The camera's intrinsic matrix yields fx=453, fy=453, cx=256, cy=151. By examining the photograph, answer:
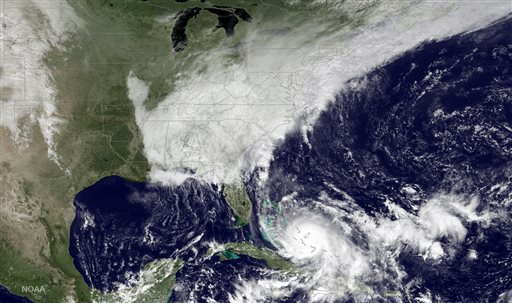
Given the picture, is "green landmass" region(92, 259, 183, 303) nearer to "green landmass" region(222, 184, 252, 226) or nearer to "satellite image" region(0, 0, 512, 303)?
"satellite image" region(0, 0, 512, 303)

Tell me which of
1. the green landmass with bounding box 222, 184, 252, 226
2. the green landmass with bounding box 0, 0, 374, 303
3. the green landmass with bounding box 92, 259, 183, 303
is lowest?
the green landmass with bounding box 92, 259, 183, 303

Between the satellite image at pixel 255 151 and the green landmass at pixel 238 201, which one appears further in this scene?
the green landmass at pixel 238 201

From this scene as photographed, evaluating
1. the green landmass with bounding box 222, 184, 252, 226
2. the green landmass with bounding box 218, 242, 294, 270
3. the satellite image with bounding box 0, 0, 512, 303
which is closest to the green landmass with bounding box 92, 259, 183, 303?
the satellite image with bounding box 0, 0, 512, 303

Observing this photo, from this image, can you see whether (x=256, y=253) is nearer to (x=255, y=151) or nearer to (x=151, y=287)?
(x=255, y=151)

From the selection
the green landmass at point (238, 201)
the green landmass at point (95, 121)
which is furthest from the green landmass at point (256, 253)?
the green landmass at point (238, 201)

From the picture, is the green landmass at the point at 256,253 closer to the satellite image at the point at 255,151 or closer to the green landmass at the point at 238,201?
the satellite image at the point at 255,151

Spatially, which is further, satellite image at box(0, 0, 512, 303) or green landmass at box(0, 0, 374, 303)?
green landmass at box(0, 0, 374, 303)

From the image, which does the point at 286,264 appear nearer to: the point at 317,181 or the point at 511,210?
the point at 317,181

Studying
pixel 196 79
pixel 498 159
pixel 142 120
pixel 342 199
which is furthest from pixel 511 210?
pixel 142 120
